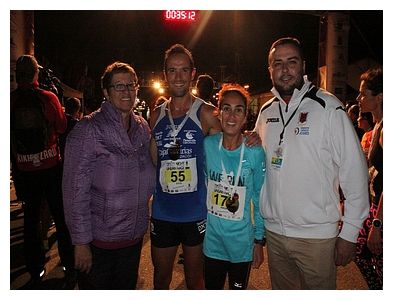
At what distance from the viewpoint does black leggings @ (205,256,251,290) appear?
2771 mm

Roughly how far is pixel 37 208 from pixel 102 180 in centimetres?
183

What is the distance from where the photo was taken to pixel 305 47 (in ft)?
63.6

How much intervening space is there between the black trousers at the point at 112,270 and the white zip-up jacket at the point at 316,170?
115cm

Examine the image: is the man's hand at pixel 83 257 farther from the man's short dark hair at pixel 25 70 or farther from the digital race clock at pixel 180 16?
the digital race clock at pixel 180 16

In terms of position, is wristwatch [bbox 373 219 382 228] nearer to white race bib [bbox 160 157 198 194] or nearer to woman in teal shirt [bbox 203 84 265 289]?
woman in teal shirt [bbox 203 84 265 289]

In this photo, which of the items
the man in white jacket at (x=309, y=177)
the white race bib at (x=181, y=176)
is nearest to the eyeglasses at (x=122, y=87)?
the white race bib at (x=181, y=176)

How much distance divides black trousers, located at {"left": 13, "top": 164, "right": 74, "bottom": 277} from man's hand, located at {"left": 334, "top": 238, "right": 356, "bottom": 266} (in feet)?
9.54

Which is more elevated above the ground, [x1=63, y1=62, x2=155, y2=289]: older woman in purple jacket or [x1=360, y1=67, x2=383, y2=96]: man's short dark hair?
[x1=360, y1=67, x2=383, y2=96]: man's short dark hair

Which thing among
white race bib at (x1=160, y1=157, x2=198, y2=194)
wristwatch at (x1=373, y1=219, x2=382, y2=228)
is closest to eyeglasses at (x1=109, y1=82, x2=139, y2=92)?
white race bib at (x1=160, y1=157, x2=198, y2=194)

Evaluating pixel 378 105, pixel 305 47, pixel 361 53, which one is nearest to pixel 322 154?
pixel 378 105

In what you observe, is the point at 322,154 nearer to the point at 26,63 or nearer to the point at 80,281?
the point at 80,281

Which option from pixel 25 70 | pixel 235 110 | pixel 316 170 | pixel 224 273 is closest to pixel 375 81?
pixel 316 170

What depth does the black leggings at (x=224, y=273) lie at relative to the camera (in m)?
2.77

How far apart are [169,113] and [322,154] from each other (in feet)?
4.47
